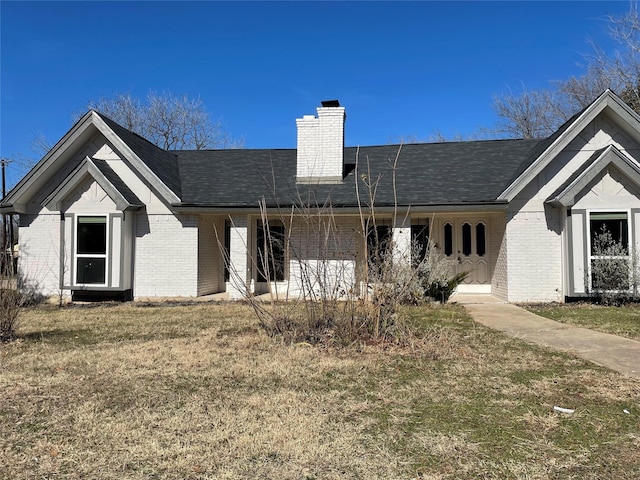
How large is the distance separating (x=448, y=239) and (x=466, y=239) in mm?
547

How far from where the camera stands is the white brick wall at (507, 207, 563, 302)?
12.4m

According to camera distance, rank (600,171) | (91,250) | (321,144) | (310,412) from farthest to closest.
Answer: (321,144) → (91,250) → (600,171) → (310,412)

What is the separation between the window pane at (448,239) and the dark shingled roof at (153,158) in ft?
27.3

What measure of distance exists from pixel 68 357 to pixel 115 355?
0.62m

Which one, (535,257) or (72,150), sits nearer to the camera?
(535,257)

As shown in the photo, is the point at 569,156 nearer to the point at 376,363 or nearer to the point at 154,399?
the point at 376,363

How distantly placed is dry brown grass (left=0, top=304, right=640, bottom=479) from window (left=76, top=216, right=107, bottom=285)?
19.8 feet

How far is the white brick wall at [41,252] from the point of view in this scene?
13.6m

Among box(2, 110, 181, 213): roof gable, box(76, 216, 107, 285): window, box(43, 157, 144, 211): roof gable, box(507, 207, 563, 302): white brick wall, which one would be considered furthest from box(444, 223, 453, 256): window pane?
box(76, 216, 107, 285): window

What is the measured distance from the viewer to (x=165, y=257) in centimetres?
1358

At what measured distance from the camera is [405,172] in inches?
585

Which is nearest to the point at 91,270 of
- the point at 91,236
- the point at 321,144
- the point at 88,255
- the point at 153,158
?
the point at 88,255

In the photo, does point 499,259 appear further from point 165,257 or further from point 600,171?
point 165,257

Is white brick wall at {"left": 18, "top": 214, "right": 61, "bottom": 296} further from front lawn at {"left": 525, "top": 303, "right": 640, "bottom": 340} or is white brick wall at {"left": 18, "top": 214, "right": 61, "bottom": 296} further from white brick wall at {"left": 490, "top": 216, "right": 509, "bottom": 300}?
front lawn at {"left": 525, "top": 303, "right": 640, "bottom": 340}
